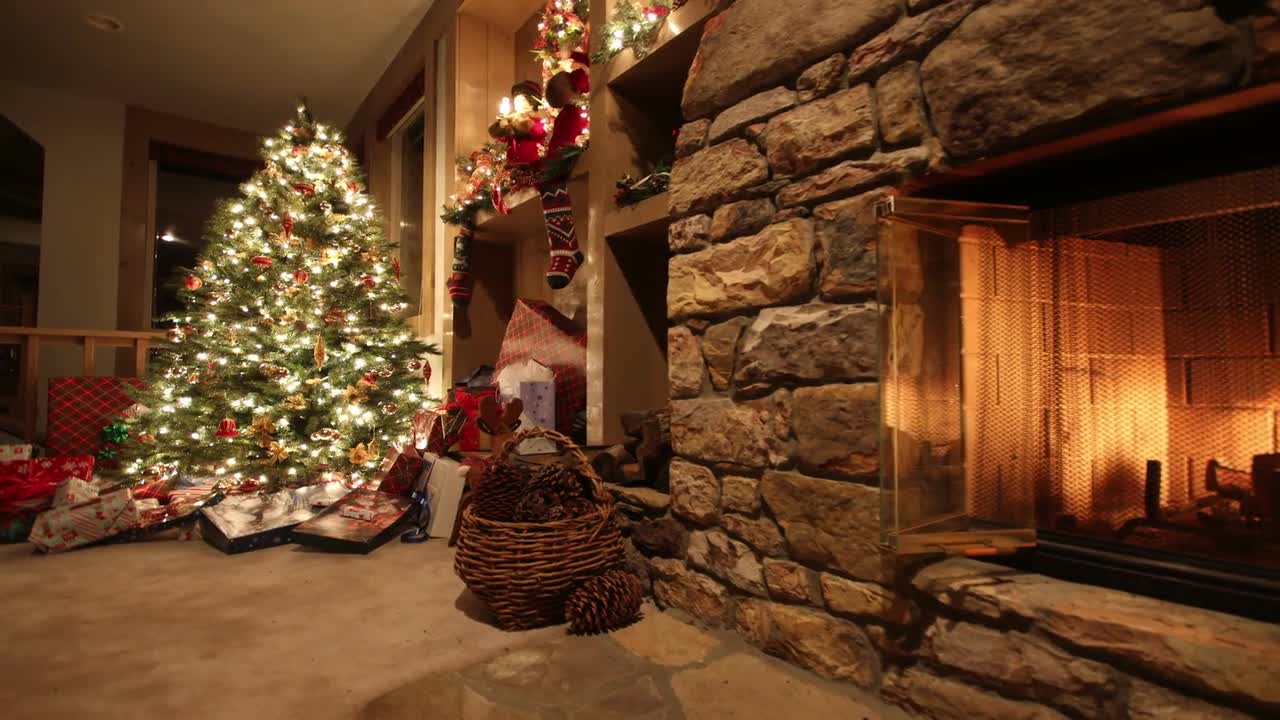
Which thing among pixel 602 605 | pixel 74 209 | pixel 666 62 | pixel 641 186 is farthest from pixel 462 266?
pixel 74 209

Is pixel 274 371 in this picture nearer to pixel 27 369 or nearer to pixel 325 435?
pixel 325 435

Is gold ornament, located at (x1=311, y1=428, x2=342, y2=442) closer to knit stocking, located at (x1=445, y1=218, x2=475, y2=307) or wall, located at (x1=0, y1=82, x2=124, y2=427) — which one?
knit stocking, located at (x1=445, y1=218, x2=475, y2=307)

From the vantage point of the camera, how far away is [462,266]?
11.9ft

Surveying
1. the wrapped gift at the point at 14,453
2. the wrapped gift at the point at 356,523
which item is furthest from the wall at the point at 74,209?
the wrapped gift at the point at 356,523

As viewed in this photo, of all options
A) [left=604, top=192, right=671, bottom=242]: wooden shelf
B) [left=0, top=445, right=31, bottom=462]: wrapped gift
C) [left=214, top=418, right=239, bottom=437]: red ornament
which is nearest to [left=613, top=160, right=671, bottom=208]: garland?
[left=604, top=192, right=671, bottom=242]: wooden shelf

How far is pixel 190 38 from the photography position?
4473 mm

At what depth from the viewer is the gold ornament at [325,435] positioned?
3031 millimetres

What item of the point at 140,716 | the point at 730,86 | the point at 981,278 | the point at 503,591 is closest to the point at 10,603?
the point at 140,716

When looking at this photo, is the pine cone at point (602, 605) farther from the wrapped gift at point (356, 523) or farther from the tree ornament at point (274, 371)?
the tree ornament at point (274, 371)

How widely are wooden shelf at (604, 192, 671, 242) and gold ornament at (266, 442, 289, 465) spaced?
196cm

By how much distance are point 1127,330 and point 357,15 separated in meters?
4.86

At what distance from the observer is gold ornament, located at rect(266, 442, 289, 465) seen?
2906 mm

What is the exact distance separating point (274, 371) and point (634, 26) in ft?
7.82

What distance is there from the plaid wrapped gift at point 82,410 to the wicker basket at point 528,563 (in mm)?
3718
